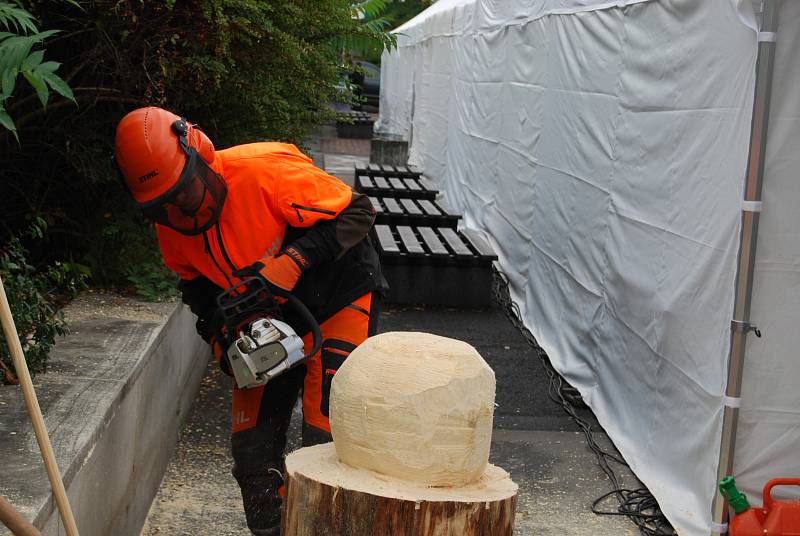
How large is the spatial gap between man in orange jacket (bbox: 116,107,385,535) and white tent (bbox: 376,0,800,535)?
159 cm

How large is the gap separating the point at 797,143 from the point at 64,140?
12.8 ft

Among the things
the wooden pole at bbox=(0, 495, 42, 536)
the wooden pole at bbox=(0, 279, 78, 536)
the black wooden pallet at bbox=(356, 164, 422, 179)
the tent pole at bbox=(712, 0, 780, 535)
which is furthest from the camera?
the black wooden pallet at bbox=(356, 164, 422, 179)

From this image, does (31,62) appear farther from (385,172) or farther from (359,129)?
(359,129)

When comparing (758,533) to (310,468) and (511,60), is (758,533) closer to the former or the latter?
(310,468)

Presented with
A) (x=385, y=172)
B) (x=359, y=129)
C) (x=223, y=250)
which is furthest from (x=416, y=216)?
(x=359, y=129)

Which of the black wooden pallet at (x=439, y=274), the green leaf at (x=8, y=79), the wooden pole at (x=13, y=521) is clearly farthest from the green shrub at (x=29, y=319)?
the black wooden pallet at (x=439, y=274)

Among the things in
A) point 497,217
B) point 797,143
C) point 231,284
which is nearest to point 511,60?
point 497,217

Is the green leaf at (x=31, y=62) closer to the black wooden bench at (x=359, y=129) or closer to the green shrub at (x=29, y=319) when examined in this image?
the green shrub at (x=29, y=319)

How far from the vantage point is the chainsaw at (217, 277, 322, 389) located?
3295mm

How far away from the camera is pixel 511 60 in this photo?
9102 mm

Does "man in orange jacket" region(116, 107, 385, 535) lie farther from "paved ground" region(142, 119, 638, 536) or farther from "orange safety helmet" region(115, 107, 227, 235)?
"paved ground" region(142, 119, 638, 536)

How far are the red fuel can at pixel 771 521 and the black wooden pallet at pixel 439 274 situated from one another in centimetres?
452

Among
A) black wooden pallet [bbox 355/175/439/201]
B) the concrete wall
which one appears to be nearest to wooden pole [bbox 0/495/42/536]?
the concrete wall

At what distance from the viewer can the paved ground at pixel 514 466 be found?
14.3 feet
